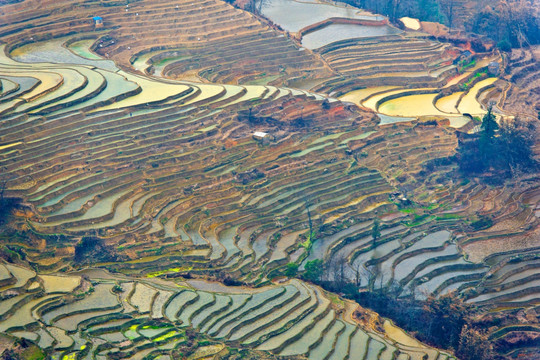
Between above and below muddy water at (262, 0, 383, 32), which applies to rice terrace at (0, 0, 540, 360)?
below

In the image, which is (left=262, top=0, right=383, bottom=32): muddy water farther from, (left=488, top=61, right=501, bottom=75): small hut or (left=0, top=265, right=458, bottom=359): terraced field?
(left=0, top=265, right=458, bottom=359): terraced field

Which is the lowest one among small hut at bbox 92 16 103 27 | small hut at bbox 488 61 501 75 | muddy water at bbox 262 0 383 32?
small hut at bbox 488 61 501 75

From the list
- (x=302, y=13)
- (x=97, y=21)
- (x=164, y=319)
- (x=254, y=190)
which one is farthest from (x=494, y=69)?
(x=164, y=319)

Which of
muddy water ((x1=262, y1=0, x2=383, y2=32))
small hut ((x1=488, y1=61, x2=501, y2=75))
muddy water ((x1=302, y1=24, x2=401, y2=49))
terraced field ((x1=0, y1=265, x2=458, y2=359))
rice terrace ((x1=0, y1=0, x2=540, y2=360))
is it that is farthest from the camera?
muddy water ((x1=262, y1=0, x2=383, y2=32))

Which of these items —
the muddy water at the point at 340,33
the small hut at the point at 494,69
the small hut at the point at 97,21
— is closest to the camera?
the small hut at the point at 97,21

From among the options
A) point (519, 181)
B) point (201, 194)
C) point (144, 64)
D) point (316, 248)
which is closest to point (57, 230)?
point (201, 194)

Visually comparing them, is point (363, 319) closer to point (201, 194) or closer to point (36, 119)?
point (201, 194)

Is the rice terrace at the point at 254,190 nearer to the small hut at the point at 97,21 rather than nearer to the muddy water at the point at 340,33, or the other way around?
the small hut at the point at 97,21

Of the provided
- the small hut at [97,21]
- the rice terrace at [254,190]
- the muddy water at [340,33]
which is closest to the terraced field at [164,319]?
the rice terrace at [254,190]

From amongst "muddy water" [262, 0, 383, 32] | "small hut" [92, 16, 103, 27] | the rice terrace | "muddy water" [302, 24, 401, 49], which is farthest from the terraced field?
"muddy water" [262, 0, 383, 32]
